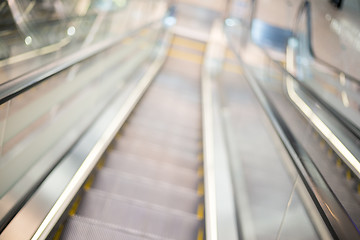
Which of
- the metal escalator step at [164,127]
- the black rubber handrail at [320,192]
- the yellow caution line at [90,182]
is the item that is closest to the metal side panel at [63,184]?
the yellow caution line at [90,182]

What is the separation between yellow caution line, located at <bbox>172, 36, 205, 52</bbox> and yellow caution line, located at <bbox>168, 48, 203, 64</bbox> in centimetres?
82

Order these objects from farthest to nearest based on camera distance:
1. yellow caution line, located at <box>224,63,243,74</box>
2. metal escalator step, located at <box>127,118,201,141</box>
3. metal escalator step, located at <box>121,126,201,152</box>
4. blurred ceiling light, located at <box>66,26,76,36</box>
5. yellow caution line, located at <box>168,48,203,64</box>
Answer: yellow caution line, located at <box>168,48,203,64</box>
yellow caution line, located at <box>224,63,243,74</box>
blurred ceiling light, located at <box>66,26,76,36</box>
metal escalator step, located at <box>127,118,201,141</box>
metal escalator step, located at <box>121,126,201,152</box>

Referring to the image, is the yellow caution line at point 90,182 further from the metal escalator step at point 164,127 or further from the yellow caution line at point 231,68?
the yellow caution line at point 231,68

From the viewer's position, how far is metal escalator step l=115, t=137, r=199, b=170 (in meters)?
3.65

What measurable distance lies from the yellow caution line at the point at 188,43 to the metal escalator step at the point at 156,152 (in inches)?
295

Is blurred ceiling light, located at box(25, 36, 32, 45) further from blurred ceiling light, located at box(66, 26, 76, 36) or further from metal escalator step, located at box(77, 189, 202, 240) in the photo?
metal escalator step, located at box(77, 189, 202, 240)

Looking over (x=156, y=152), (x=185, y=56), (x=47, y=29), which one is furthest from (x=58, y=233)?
(x=185, y=56)

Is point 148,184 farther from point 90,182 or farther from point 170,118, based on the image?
point 170,118

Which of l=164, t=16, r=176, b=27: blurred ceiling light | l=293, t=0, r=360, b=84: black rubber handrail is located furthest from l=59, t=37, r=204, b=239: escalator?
l=164, t=16, r=176, b=27: blurred ceiling light

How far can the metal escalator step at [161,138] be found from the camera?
158 inches

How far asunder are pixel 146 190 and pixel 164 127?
1664 millimetres

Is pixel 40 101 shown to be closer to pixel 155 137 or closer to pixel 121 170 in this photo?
pixel 121 170

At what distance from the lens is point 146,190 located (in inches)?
115

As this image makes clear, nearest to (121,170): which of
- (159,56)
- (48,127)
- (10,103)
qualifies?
(48,127)
